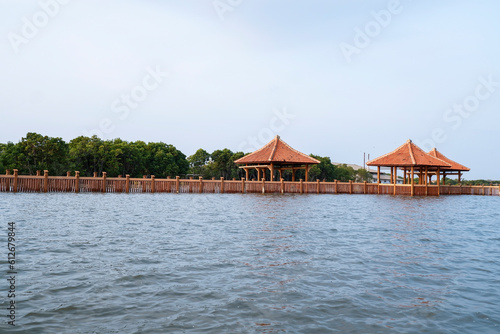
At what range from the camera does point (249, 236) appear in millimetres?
11750

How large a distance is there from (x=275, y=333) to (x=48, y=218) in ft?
39.8

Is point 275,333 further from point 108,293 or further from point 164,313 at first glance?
point 108,293

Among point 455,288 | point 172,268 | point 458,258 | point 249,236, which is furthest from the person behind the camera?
point 249,236

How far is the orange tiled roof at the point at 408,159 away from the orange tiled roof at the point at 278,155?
23.0ft

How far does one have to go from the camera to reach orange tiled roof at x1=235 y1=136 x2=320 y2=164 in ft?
129

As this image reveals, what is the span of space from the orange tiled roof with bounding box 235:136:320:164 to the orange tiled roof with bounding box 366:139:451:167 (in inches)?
276

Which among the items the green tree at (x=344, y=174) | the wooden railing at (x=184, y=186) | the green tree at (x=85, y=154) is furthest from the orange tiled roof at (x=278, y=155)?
the green tree at (x=344, y=174)

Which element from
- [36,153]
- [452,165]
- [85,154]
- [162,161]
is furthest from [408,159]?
[36,153]

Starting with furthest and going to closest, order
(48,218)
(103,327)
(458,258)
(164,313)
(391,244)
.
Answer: (48,218), (391,244), (458,258), (164,313), (103,327)

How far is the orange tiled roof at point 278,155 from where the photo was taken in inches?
1543

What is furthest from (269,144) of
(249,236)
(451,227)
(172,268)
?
(172,268)

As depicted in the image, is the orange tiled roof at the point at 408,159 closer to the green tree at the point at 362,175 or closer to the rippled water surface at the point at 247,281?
the rippled water surface at the point at 247,281

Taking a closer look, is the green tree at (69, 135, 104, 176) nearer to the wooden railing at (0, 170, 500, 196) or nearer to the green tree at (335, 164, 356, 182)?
the wooden railing at (0, 170, 500, 196)

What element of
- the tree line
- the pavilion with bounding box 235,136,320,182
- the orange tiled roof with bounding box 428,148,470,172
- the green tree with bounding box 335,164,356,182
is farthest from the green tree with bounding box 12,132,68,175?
the green tree with bounding box 335,164,356,182
